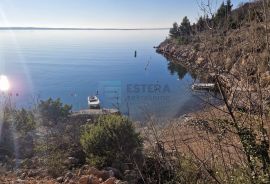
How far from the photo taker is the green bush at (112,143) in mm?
6609

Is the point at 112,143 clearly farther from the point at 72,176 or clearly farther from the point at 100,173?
the point at 72,176

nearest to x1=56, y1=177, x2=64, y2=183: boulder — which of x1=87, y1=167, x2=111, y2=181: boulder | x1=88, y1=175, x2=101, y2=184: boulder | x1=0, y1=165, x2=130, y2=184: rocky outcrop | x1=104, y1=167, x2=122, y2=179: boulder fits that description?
x1=0, y1=165, x2=130, y2=184: rocky outcrop

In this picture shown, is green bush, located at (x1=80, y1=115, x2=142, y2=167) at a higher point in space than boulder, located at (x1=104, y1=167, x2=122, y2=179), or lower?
higher

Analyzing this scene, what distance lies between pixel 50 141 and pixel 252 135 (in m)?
6.38

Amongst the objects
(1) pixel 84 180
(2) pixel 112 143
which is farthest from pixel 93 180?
(2) pixel 112 143

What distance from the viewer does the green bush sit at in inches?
260

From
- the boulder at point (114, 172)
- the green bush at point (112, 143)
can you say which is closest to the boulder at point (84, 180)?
the boulder at point (114, 172)

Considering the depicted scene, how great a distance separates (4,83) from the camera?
528 inches

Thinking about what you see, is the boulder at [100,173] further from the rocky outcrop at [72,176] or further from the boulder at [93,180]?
the boulder at [93,180]

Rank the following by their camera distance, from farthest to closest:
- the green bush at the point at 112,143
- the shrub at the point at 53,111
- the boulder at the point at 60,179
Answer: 1. the shrub at the point at 53,111
2. the green bush at the point at 112,143
3. the boulder at the point at 60,179

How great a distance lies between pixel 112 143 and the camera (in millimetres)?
6844

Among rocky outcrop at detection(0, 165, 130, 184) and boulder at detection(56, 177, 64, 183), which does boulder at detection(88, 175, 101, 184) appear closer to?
rocky outcrop at detection(0, 165, 130, 184)

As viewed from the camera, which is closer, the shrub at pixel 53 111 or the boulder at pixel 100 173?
the boulder at pixel 100 173

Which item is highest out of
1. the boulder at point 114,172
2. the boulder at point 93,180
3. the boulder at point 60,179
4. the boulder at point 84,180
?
the boulder at point 84,180
